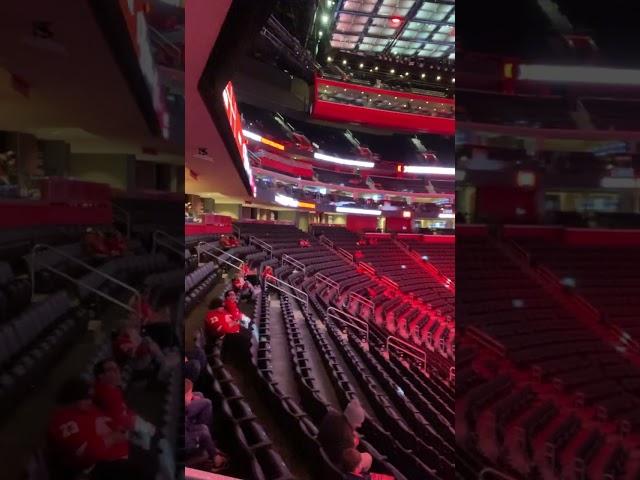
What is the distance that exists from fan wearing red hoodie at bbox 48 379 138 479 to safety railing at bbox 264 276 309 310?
14.5ft

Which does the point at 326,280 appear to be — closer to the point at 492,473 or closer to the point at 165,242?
the point at 165,242

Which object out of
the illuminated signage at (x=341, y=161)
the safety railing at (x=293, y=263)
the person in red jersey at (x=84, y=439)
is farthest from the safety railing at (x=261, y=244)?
the person in red jersey at (x=84, y=439)

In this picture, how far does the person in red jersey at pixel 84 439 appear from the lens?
97cm

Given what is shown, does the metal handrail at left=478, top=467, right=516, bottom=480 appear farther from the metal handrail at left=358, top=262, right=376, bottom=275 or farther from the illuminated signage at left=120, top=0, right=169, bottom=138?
the metal handrail at left=358, top=262, right=376, bottom=275

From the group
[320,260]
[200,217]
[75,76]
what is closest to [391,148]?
[320,260]

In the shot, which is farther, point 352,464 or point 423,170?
point 423,170

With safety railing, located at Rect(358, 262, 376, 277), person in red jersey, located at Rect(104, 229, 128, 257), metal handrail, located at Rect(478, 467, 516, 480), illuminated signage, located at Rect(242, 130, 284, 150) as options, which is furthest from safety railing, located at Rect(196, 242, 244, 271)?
illuminated signage, located at Rect(242, 130, 284, 150)

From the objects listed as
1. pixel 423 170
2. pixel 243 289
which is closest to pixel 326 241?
pixel 423 170

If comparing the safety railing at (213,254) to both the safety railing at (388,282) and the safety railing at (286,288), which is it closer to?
the safety railing at (286,288)

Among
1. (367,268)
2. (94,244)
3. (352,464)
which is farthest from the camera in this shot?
(367,268)

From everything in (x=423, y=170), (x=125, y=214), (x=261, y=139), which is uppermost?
(x=261, y=139)

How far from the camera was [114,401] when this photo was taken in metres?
1.09

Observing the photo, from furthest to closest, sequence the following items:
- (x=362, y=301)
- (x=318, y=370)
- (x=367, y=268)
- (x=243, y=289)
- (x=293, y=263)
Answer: (x=367, y=268), (x=293, y=263), (x=362, y=301), (x=243, y=289), (x=318, y=370)

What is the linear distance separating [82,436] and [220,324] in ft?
6.25
